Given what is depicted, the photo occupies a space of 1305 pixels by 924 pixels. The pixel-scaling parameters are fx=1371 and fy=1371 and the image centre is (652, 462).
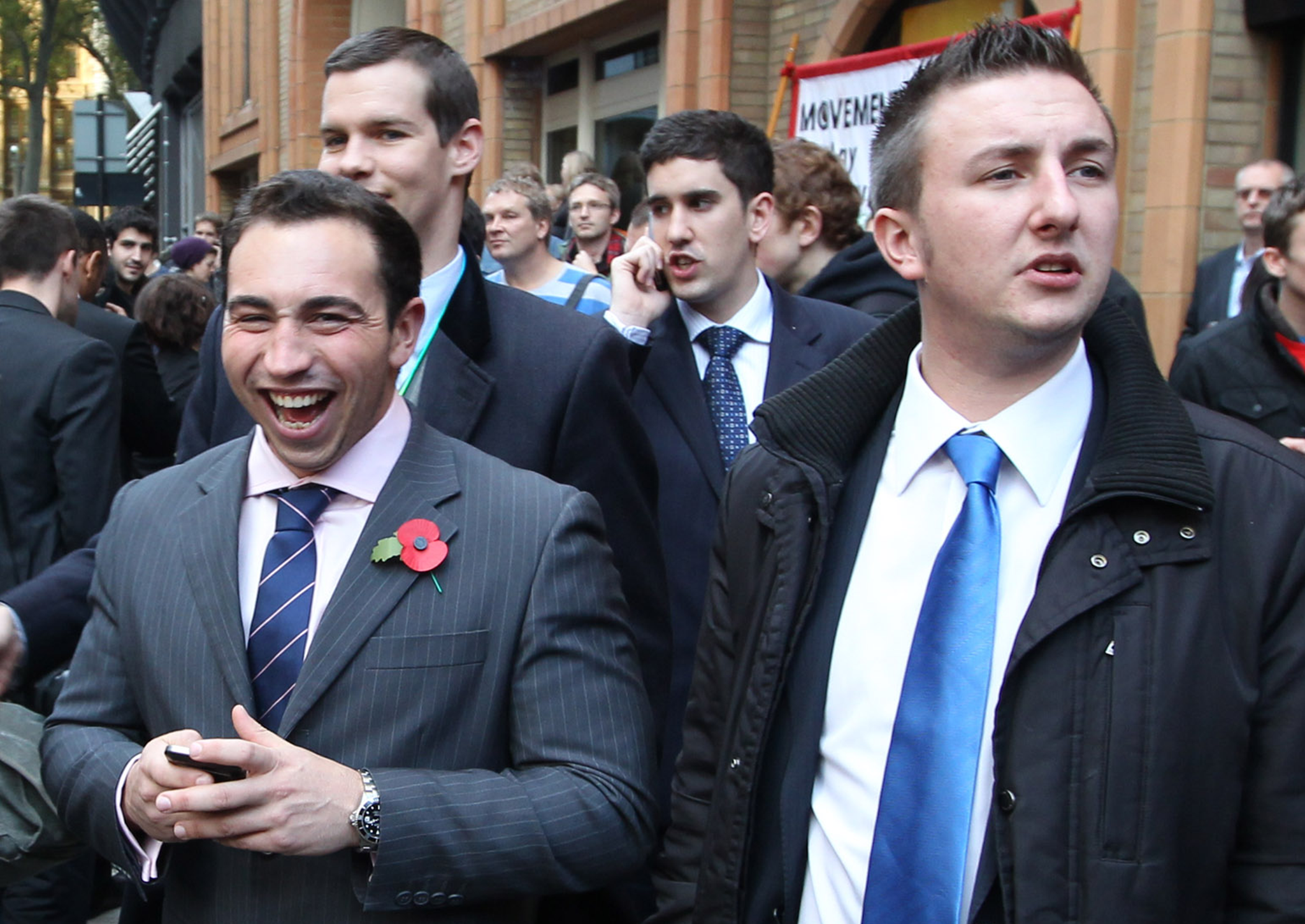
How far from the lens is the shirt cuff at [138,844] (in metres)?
2.08

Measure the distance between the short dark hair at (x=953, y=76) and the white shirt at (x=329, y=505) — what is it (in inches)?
36.5

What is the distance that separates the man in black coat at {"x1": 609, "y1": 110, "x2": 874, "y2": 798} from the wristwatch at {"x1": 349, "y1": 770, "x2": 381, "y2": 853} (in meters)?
1.61

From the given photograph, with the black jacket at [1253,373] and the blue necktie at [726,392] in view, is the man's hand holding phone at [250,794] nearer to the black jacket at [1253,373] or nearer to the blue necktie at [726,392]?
the blue necktie at [726,392]

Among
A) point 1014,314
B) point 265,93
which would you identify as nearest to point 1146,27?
point 1014,314

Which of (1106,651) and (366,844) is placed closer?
(1106,651)

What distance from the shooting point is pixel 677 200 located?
411 cm

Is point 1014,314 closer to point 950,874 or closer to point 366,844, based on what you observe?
point 950,874

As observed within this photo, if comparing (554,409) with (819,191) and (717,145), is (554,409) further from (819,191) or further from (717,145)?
(819,191)

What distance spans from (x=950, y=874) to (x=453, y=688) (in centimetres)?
78

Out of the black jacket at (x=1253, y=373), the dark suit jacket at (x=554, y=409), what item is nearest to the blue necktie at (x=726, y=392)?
the dark suit jacket at (x=554, y=409)

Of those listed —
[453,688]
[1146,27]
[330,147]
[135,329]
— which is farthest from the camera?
[1146,27]

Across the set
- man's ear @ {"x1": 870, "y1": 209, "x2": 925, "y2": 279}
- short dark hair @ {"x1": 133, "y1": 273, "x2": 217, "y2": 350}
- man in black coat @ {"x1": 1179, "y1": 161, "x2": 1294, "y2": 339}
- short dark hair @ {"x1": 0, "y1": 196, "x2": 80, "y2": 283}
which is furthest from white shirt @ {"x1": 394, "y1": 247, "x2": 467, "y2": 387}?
short dark hair @ {"x1": 133, "y1": 273, "x2": 217, "y2": 350}

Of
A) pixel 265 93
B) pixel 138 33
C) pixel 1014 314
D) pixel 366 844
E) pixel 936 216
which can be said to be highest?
pixel 138 33

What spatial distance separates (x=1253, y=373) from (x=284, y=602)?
2.83 meters
